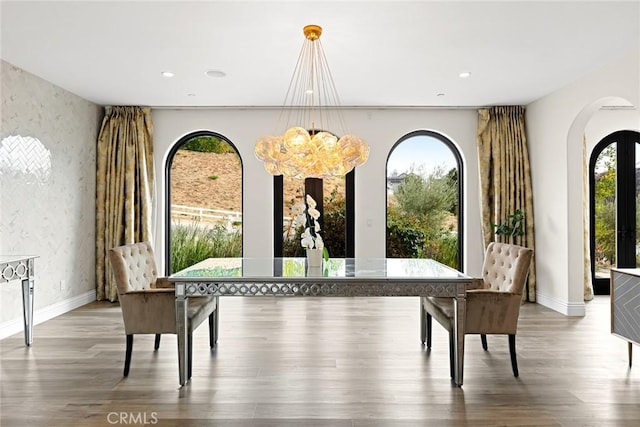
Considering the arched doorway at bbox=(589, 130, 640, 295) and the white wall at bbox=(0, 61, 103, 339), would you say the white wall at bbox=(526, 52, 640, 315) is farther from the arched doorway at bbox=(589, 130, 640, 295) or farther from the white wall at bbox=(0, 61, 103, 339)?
the white wall at bbox=(0, 61, 103, 339)

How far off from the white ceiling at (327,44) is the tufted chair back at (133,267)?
5.68 ft

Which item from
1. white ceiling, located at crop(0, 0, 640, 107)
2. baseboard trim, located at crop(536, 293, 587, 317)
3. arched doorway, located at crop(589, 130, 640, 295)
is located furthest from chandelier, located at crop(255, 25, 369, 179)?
arched doorway, located at crop(589, 130, 640, 295)

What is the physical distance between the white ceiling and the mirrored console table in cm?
186

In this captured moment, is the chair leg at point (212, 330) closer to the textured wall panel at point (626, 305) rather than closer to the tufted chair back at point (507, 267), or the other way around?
the tufted chair back at point (507, 267)

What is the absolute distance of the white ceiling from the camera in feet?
9.95

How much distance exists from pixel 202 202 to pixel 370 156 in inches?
99.2

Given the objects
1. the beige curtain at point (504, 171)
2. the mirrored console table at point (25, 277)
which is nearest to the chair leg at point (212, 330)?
the mirrored console table at point (25, 277)

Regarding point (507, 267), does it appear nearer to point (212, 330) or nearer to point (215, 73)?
point (212, 330)

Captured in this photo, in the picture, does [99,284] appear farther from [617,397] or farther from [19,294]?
[617,397]

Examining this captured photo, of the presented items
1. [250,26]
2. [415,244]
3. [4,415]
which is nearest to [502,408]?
[4,415]

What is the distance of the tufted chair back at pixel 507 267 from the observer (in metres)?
3.05

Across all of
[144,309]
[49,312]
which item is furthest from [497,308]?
[49,312]

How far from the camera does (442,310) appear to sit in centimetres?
310

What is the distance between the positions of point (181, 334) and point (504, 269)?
97.2 inches
